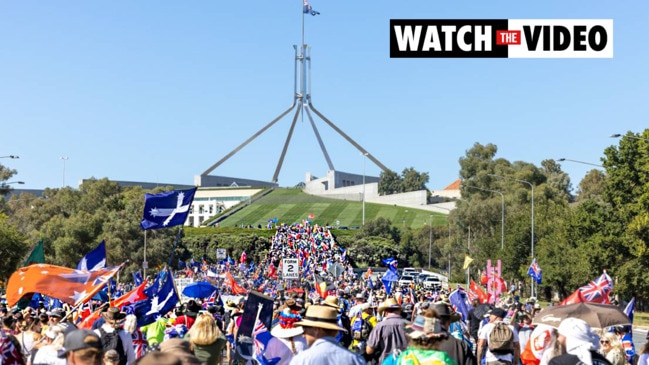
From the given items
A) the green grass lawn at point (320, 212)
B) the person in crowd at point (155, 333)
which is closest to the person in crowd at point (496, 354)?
the person in crowd at point (155, 333)

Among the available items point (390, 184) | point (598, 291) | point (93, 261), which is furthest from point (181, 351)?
point (390, 184)

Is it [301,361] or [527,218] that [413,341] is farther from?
[527,218]

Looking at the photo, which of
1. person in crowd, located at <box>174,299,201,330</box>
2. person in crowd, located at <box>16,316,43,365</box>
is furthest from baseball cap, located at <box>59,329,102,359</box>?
person in crowd, located at <box>174,299,201,330</box>

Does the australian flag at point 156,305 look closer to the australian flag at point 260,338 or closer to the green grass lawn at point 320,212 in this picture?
the australian flag at point 260,338

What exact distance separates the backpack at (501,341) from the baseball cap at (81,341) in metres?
4.75

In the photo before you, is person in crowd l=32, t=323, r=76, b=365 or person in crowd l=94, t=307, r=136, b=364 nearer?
person in crowd l=32, t=323, r=76, b=365

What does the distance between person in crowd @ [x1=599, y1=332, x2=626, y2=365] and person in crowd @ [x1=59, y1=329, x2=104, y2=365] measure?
17.3 ft

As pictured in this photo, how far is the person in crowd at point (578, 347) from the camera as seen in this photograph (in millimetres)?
6746

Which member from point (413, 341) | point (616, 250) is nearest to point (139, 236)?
point (616, 250)

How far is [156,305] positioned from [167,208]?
496cm

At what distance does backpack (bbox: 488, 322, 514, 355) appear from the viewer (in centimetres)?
979

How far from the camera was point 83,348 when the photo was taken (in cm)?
616

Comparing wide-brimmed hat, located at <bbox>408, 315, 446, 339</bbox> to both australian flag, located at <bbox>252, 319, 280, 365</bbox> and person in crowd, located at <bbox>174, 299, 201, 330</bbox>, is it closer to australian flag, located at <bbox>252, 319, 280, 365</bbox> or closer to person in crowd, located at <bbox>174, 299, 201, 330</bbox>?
australian flag, located at <bbox>252, 319, 280, 365</bbox>

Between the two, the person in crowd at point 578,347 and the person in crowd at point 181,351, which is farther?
the person in crowd at point 578,347
